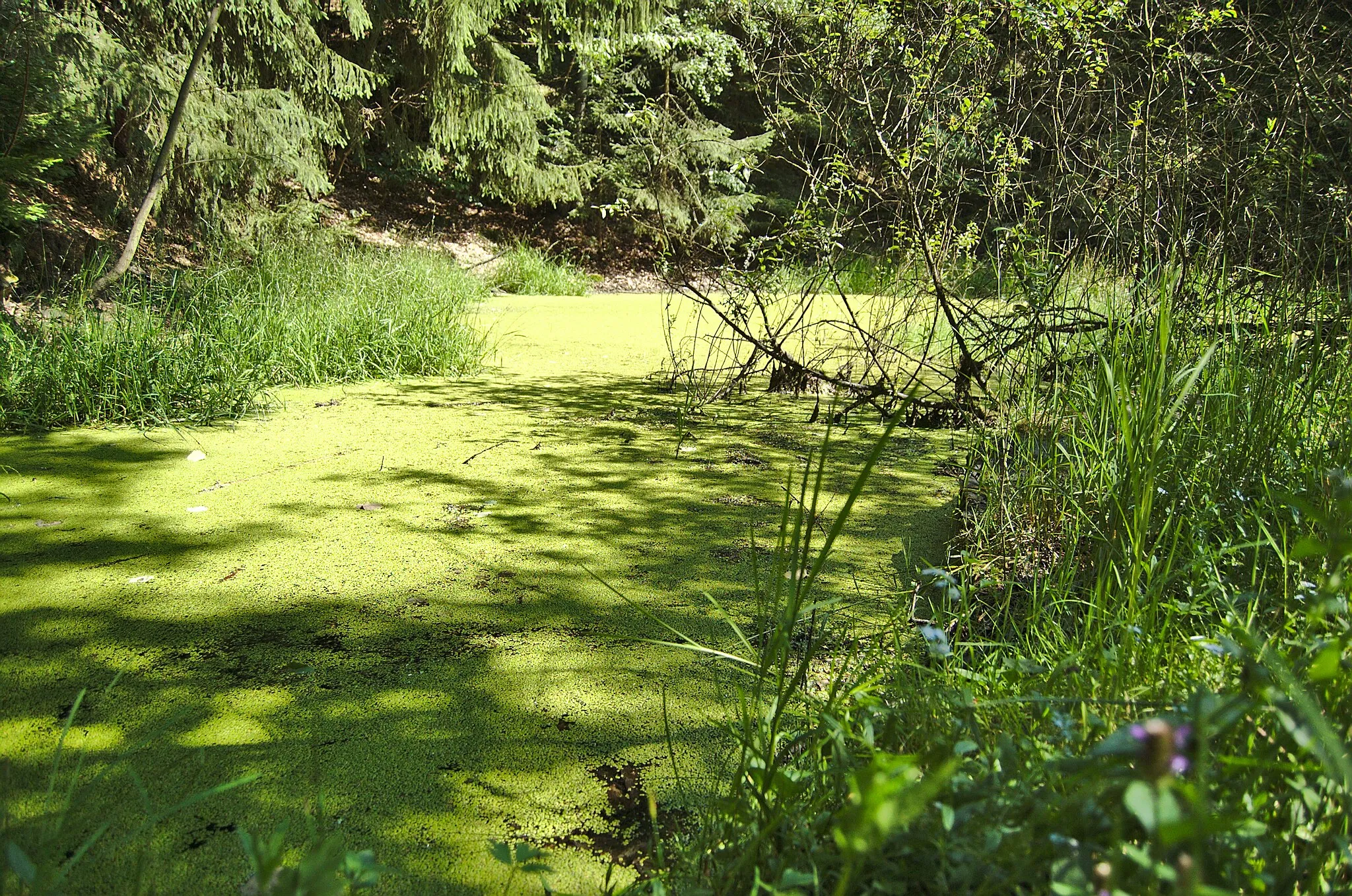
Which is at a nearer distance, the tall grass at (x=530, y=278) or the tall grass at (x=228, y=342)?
the tall grass at (x=228, y=342)

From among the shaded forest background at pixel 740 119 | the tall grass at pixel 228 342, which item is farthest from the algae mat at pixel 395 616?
the shaded forest background at pixel 740 119

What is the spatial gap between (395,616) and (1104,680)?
3.92 feet

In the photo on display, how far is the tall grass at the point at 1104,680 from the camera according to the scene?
0.57 meters

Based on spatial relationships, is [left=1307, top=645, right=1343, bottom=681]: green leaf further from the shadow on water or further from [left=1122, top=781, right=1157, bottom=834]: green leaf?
the shadow on water

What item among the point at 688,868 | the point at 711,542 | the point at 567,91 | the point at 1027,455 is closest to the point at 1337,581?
the point at 688,868

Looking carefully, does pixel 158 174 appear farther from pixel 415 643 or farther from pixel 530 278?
pixel 530 278

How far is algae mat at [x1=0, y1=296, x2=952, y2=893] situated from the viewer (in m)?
1.07

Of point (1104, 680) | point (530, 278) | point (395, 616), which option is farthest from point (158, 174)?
point (530, 278)

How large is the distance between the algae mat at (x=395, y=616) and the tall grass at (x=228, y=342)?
7.0 inches

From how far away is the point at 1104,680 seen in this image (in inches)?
36.7

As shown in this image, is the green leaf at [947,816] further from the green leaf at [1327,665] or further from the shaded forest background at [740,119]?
the shaded forest background at [740,119]

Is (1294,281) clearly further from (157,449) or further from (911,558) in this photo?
(157,449)

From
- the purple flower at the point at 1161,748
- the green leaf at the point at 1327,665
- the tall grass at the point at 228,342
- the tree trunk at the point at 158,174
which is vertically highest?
the tree trunk at the point at 158,174

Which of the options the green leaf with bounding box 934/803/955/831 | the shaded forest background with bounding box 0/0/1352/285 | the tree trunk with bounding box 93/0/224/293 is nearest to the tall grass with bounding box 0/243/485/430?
the tree trunk with bounding box 93/0/224/293
